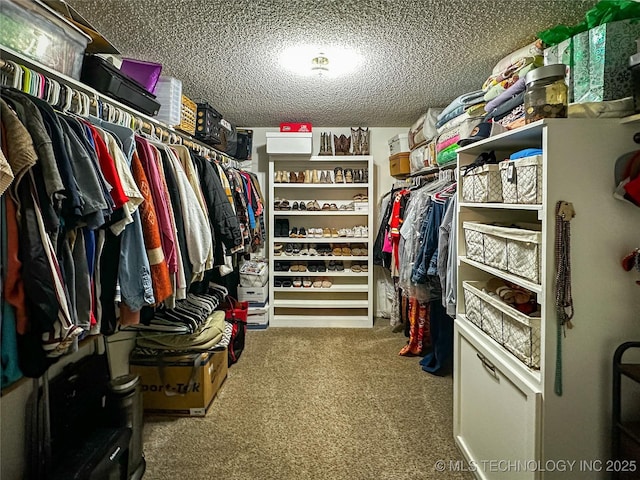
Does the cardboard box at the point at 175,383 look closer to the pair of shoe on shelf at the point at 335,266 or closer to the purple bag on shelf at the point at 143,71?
the purple bag on shelf at the point at 143,71

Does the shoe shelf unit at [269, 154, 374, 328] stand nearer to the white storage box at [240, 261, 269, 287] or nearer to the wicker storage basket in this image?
the white storage box at [240, 261, 269, 287]

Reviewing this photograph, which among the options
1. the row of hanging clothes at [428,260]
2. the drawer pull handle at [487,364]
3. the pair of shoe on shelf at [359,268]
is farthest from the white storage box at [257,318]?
the drawer pull handle at [487,364]

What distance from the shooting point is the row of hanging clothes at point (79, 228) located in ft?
2.95

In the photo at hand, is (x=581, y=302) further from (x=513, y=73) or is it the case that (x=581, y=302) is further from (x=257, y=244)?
(x=257, y=244)

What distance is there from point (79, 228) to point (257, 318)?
9.18 ft

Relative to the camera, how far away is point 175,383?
2.18 metres

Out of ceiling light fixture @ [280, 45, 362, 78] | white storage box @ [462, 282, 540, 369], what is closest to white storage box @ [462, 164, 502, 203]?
white storage box @ [462, 282, 540, 369]

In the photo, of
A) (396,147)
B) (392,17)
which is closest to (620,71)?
(392,17)

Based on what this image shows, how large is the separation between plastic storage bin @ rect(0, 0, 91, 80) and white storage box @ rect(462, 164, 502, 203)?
1.76 meters

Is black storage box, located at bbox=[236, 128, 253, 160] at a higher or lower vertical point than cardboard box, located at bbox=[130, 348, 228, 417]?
higher

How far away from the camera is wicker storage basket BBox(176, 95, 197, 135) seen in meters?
2.38

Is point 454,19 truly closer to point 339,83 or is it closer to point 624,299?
point 339,83

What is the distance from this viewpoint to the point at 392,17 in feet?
5.49

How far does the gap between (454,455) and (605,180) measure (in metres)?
1.46
